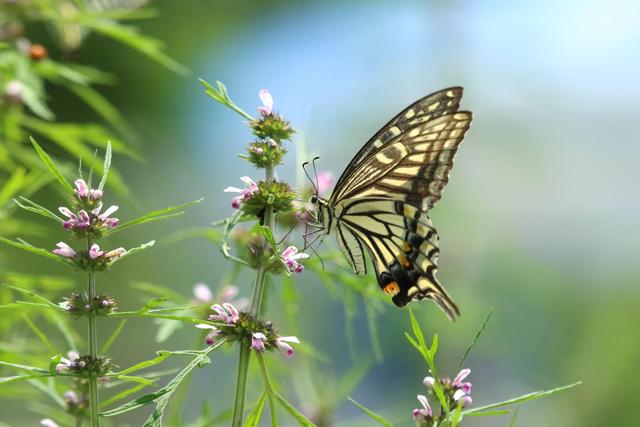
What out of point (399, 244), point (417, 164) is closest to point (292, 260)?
point (417, 164)

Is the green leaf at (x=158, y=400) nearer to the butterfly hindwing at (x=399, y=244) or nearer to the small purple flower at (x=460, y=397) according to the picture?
the small purple flower at (x=460, y=397)

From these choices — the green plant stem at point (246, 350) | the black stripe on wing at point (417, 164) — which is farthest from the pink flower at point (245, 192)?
the black stripe on wing at point (417, 164)

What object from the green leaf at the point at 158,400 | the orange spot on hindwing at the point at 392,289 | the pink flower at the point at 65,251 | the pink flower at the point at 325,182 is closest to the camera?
the green leaf at the point at 158,400

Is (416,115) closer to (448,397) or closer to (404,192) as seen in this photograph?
(404,192)

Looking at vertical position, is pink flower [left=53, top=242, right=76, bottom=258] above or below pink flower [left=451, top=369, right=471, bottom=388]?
above

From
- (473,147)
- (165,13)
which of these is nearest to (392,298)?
(473,147)

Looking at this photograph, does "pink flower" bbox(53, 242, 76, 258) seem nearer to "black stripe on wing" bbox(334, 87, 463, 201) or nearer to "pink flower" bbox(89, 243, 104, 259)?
"pink flower" bbox(89, 243, 104, 259)

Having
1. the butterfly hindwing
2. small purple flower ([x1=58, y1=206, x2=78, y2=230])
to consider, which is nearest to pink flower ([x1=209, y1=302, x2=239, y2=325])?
small purple flower ([x1=58, y1=206, x2=78, y2=230])
